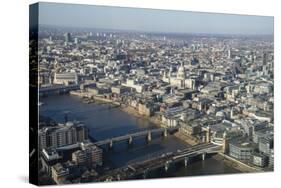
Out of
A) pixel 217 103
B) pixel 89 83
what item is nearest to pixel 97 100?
pixel 89 83

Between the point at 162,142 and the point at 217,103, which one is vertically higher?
the point at 217,103

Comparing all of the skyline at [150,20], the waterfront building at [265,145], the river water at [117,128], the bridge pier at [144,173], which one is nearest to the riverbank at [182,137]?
the river water at [117,128]

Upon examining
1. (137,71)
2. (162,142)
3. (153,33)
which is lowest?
(162,142)

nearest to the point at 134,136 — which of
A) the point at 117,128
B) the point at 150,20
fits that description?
the point at 117,128

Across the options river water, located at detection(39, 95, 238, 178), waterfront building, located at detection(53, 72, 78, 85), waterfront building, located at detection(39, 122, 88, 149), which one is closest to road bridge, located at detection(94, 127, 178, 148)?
river water, located at detection(39, 95, 238, 178)

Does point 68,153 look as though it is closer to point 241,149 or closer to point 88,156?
point 88,156
